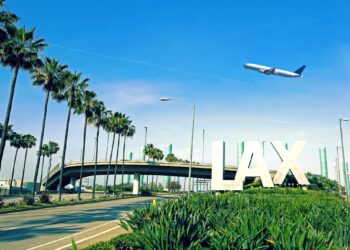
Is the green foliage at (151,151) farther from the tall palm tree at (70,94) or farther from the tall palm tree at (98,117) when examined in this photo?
the tall palm tree at (70,94)

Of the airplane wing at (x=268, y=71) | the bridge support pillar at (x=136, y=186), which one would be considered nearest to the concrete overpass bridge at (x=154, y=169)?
the bridge support pillar at (x=136, y=186)

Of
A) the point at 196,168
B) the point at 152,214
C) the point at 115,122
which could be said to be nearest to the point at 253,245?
the point at 152,214

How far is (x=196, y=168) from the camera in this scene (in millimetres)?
70938

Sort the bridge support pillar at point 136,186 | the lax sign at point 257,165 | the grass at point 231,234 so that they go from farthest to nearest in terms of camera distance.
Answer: the bridge support pillar at point 136,186 < the lax sign at point 257,165 < the grass at point 231,234

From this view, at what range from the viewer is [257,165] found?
130ft

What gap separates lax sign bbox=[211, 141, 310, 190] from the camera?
128ft

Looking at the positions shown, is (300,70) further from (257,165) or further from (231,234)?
(231,234)

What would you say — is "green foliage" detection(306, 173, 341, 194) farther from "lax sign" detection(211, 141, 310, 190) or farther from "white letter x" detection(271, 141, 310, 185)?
"lax sign" detection(211, 141, 310, 190)

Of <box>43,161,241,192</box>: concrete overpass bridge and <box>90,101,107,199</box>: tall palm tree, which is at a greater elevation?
<box>90,101,107,199</box>: tall palm tree

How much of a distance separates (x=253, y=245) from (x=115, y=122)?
5691 centimetres

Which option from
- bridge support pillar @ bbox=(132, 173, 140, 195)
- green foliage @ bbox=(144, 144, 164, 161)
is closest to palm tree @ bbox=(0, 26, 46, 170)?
bridge support pillar @ bbox=(132, 173, 140, 195)

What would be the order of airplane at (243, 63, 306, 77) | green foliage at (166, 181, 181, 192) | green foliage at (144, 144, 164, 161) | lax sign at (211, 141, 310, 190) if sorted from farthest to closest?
green foliage at (166, 181, 181, 192) < green foliage at (144, 144, 164, 161) < airplane at (243, 63, 306, 77) < lax sign at (211, 141, 310, 190)

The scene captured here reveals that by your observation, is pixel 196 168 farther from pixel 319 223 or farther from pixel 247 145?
pixel 319 223

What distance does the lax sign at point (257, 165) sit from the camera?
128ft
